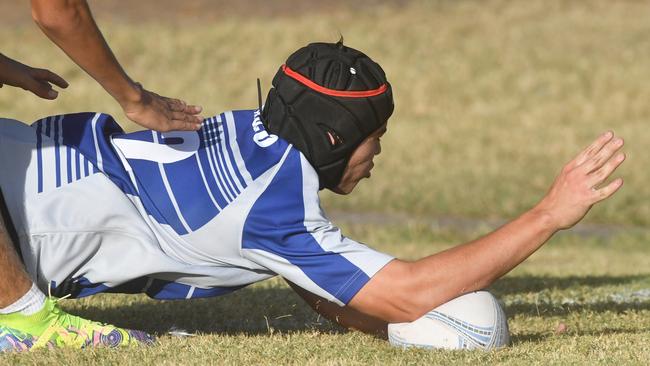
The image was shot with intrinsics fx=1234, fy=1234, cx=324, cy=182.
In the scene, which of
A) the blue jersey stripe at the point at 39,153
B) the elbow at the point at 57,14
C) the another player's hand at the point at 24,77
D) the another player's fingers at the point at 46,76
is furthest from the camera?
the another player's fingers at the point at 46,76

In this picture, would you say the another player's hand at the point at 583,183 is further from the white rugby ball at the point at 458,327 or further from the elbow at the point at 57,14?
the elbow at the point at 57,14

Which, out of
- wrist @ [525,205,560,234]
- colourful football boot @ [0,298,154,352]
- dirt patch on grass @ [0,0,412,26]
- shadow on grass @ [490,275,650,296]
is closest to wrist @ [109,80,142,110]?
colourful football boot @ [0,298,154,352]

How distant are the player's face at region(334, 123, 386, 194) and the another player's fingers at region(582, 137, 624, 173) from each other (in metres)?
0.91

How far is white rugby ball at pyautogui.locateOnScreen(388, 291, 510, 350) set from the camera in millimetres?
5195

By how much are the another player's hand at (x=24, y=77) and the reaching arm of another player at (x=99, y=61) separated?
0.90 meters

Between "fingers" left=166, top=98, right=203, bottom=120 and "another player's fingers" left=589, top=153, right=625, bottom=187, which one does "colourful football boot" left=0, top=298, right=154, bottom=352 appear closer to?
"fingers" left=166, top=98, right=203, bottom=120

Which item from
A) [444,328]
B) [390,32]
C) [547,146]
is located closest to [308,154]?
[444,328]

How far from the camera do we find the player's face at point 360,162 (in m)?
5.36

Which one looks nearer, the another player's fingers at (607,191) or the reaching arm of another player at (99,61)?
the reaching arm of another player at (99,61)

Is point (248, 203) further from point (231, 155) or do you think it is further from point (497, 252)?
point (497, 252)

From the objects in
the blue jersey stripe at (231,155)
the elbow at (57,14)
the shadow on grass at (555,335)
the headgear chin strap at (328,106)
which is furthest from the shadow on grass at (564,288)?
the elbow at (57,14)

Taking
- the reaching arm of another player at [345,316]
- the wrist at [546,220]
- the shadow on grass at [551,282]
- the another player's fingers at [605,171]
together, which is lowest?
the shadow on grass at [551,282]

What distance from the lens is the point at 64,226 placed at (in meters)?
5.23

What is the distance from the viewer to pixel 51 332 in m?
5.14
